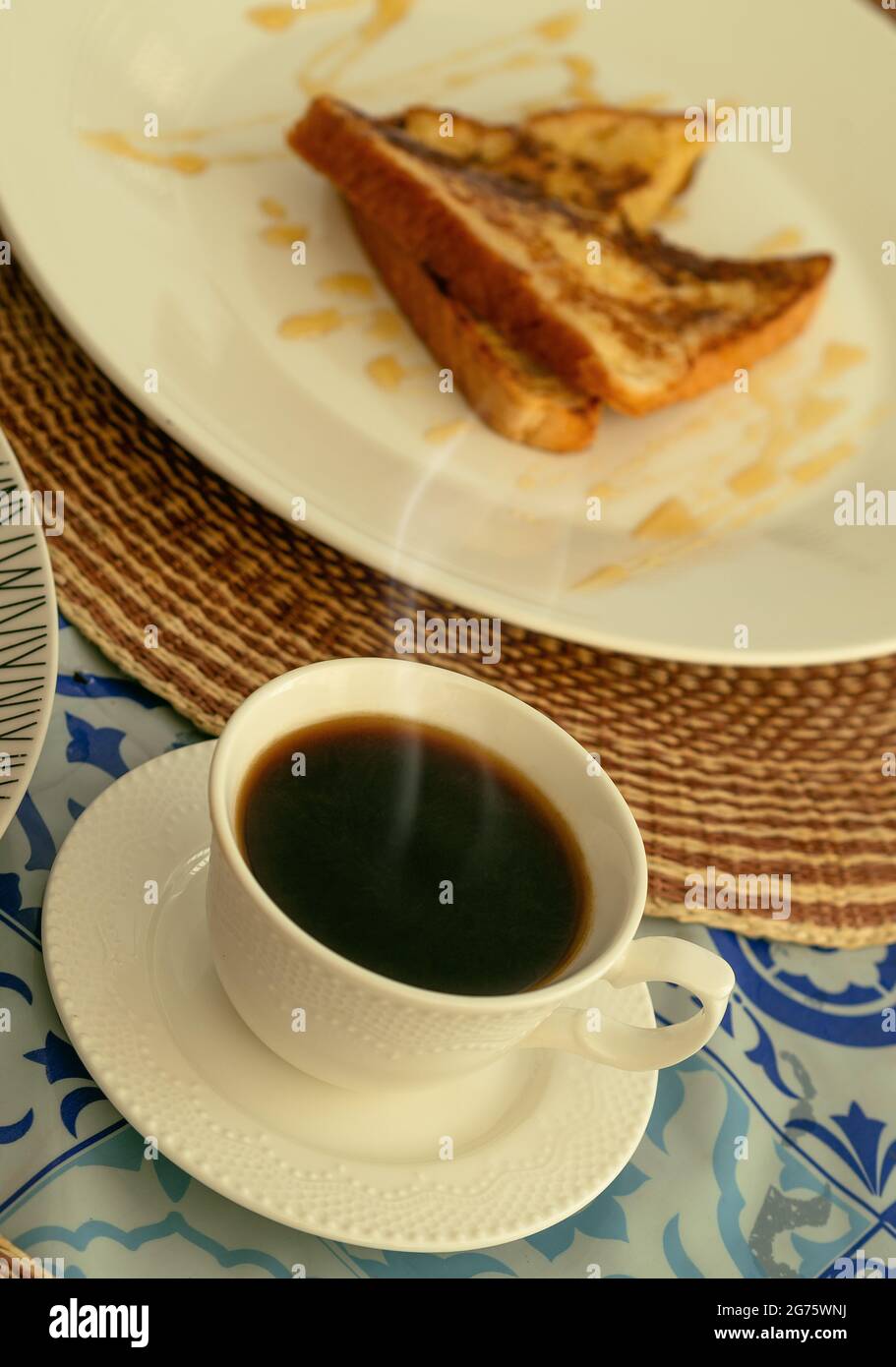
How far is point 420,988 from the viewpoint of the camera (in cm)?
55

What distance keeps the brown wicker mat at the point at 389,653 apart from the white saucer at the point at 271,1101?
0.62 ft

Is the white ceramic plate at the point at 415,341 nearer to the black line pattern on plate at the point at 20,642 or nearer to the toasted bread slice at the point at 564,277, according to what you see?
the toasted bread slice at the point at 564,277

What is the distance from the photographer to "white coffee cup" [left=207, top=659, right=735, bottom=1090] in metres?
0.54

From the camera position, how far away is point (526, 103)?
4.66 feet

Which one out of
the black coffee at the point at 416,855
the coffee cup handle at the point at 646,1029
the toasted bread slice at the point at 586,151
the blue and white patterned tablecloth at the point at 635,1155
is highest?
the toasted bread slice at the point at 586,151

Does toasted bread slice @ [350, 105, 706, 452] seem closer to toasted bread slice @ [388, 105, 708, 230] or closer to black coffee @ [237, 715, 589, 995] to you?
toasted bread slice @ [388, 105, 708, 230]

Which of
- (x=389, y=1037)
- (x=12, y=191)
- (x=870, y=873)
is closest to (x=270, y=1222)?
(x=389, y=1037)

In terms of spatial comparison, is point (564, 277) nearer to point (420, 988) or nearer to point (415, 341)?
point (415, 341)

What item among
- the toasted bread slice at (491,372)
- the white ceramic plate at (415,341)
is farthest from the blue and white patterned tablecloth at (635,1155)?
the toasted bread slice at (491,372)

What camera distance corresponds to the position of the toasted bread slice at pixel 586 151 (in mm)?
1312

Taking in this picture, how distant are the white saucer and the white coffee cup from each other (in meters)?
0.03

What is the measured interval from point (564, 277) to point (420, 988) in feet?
2.63

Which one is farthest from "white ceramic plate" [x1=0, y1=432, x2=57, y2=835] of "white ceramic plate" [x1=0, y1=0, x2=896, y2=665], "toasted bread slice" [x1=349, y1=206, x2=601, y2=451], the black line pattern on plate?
"toasted bread slice" [x1=349, y1=206, x2=601, y2=451]

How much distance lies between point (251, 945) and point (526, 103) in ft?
3.77
